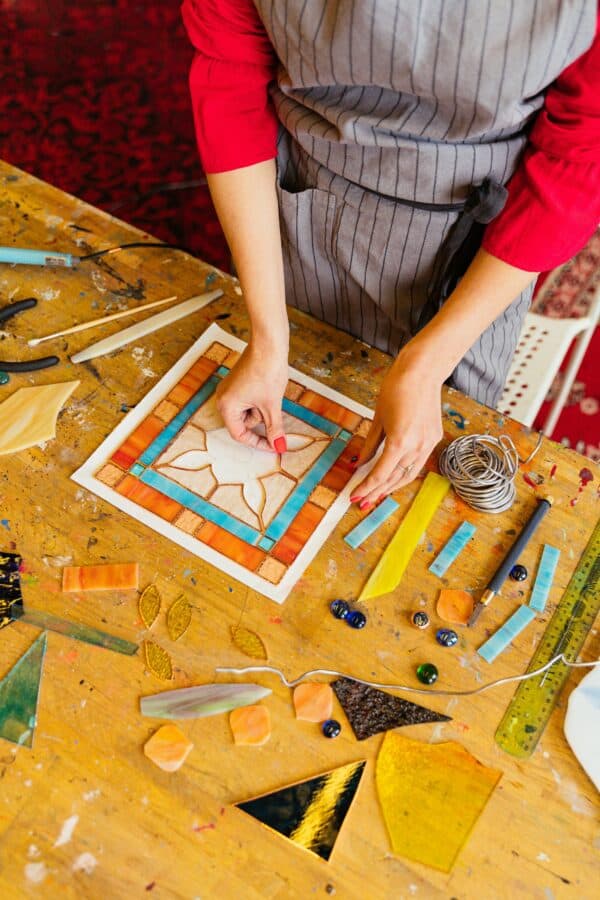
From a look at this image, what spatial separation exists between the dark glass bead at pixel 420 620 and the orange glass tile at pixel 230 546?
186 millimetres

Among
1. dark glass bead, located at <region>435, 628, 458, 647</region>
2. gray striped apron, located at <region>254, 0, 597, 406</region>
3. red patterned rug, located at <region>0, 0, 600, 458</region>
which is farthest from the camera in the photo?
red patterned rug, located at <region>0, 0, 600, 458</region>

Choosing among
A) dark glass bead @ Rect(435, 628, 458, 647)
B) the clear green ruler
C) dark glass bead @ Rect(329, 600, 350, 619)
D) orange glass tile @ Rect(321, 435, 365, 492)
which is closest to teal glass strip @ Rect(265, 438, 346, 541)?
orange glass tile @ Rect(321, 435, 365, 492)

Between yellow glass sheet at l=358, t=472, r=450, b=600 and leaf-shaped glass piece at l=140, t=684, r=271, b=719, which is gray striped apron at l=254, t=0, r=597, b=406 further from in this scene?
leaf-shaped glass piece at l=140, t=684, r=271, b=719

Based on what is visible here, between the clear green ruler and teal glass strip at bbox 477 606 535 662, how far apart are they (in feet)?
0.09

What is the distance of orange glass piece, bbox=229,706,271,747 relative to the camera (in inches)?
29.5

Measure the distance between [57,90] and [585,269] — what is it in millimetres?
1671

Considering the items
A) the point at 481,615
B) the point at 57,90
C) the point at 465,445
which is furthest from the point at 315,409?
the point at 57,90

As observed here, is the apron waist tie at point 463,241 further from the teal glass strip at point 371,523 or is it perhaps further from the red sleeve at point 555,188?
the teal glass strip at point 371,523

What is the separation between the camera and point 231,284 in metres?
1.03

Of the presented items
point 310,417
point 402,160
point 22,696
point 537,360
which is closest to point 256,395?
point 310,417

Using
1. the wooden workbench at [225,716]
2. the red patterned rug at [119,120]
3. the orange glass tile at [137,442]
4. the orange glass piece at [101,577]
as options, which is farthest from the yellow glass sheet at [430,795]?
the red patterned rug at [119,120]

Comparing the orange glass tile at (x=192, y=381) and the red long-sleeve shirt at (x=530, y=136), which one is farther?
the orange glass tile at (x=192, y=381)

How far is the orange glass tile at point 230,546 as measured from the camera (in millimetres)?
841

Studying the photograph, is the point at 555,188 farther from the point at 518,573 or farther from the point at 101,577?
the point at 101,577
